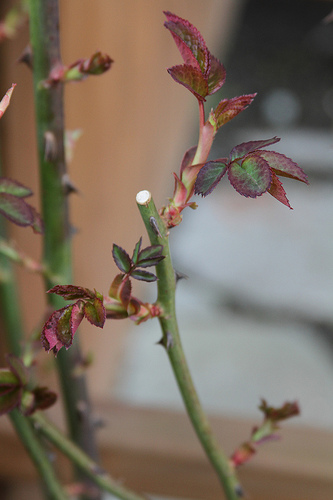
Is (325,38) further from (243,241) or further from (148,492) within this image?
(148,492)

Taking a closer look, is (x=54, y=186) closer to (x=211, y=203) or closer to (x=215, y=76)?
(x=215, y=76)

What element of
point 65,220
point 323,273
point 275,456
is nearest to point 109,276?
point 323,273

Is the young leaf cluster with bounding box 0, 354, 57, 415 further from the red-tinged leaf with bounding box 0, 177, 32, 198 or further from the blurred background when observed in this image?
the blurred background

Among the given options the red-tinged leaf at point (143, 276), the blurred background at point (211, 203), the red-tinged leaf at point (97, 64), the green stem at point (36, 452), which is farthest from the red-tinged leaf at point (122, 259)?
the blurred background at point (211, 203)

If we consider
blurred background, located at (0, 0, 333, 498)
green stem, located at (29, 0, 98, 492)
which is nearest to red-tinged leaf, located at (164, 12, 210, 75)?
green stem, located at (29, 0, 98, 492)

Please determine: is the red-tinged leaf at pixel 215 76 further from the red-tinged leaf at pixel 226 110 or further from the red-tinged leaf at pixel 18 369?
the red-tinged leaf at pixel 18 369

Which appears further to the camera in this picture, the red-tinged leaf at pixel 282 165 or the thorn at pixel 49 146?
the thorn at pixel 49 146
